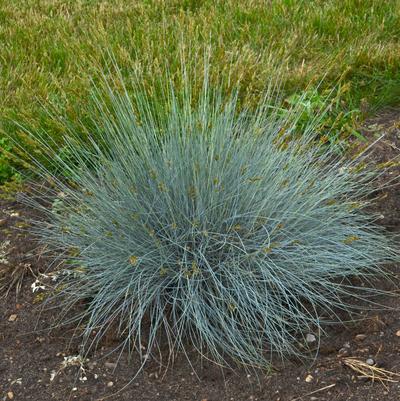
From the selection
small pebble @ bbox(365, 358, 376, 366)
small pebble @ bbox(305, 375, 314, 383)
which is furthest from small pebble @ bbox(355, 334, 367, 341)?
small pebble @ bbox(305, 375, 314, 383)

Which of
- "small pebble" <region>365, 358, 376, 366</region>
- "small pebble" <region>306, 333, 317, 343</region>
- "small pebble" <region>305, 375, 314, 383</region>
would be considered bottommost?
"small pebble" <region>306, 333, 317, 343</region>

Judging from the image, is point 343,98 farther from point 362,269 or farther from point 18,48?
point 18,48

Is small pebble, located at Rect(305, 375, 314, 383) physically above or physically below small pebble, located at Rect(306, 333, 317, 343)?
above

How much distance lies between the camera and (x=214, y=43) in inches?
193

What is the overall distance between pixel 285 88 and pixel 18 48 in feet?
6.31

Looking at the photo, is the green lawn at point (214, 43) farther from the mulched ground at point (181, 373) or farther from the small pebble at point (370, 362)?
the small pebble at point (370, 362)

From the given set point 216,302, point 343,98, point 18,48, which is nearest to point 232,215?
point 216,302

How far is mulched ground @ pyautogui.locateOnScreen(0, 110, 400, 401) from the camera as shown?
2543 mm

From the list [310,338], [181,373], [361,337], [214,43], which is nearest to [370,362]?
[361,337]

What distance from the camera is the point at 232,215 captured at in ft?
9.40

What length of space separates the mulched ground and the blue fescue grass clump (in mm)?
82

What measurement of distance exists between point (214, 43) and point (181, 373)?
2739 mm

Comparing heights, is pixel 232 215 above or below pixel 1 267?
above

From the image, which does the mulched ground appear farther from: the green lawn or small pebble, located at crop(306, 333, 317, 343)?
the green lawn
